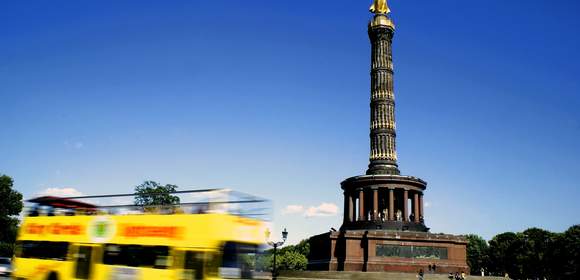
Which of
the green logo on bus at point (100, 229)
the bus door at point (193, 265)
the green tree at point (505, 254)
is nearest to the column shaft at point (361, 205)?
the green logo on bus at point (100, 229)

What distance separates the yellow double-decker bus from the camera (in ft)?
41.0

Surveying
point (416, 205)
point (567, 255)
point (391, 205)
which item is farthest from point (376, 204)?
point (567, 255)

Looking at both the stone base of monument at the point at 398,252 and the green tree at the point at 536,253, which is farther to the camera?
the green tree at the point at 536,253

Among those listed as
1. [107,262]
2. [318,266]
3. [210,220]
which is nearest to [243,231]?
[210,220]

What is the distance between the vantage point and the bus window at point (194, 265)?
1228cm

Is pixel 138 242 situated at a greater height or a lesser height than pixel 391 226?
lesser

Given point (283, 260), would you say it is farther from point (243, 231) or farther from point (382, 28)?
point (243, 231)

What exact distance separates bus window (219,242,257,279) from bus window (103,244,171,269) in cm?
167

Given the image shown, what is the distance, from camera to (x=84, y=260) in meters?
15.4

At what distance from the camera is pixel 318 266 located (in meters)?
46.6

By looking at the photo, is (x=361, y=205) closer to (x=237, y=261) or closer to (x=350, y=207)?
(x=350, y=207)

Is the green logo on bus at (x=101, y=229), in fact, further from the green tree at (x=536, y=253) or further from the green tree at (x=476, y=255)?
the green tree at (x=476, y=255)

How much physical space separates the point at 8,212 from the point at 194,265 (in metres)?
59.7

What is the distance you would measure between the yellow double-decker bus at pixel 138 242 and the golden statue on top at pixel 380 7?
4456 centimetres
